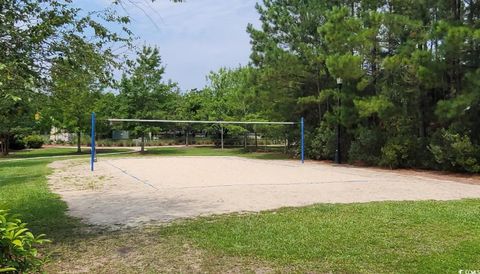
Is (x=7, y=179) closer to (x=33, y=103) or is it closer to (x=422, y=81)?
(x=33, y=103)

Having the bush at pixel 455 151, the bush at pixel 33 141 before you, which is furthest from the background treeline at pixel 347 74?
the bush at pixel 33 141

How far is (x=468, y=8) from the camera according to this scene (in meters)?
15.0

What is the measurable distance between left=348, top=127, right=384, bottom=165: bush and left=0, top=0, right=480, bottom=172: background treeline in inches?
1.7

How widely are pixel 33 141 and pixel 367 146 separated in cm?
3096

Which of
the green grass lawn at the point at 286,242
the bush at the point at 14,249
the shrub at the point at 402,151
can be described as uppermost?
the shrub at the point at 402,151

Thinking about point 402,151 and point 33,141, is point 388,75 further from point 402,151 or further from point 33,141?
point 33,141

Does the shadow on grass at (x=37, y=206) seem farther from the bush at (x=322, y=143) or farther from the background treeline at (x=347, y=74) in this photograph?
the bush at (x=322, y=143)

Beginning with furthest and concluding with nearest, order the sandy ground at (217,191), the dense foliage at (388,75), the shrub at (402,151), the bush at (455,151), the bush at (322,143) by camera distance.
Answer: the bush at (322,143) → the shrub at (402,151) → the dense foliage at (388,75) → the bush at (455,151) → the sandy ground at (217,191)

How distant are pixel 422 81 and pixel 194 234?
11.1 meters

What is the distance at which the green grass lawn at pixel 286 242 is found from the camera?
4.63m

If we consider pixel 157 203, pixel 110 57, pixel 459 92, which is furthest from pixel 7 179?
pixel 459 92

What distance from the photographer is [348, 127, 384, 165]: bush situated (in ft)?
57.5

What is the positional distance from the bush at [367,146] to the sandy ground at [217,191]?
2.83 metres

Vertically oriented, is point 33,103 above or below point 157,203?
above
